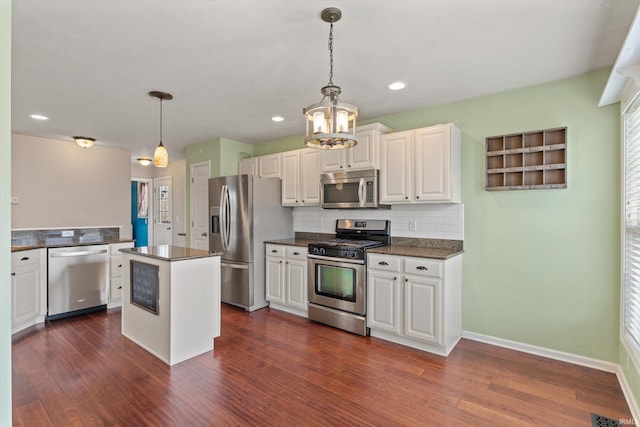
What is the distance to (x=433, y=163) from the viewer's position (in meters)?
3.28

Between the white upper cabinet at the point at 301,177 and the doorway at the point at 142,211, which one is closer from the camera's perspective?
the white upper cabinet at the point at 301,177

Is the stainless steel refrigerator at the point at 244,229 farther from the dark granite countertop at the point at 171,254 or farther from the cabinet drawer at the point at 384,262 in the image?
the cabinet drawer at the point at 384,262

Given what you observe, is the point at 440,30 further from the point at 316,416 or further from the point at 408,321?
the point at 316,416

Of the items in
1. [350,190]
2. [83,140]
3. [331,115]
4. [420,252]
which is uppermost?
[83,140]

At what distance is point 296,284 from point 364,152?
72.1 inches

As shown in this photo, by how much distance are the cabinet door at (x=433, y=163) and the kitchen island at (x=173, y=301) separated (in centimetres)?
219

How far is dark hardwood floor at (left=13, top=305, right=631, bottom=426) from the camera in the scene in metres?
2.12

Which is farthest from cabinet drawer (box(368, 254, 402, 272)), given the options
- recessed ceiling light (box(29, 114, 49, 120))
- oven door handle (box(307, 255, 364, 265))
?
recessed ceiling light (box(29, 114, 49, 120))

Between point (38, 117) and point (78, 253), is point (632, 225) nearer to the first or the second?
point (78, 253)

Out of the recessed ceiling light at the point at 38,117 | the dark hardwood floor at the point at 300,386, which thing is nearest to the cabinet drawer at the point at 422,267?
the dark hardwood floor at the point at 300,386

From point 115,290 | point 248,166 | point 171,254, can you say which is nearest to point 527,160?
point 171,254

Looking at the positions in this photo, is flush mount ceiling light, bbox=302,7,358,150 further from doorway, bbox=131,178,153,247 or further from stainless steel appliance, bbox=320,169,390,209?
doorway, bbox=131,178,153,247

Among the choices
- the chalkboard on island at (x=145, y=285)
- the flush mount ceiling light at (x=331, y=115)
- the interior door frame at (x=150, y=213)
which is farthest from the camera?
the interior door frame at (x=150, y=213)

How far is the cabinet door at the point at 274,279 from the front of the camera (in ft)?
14.0
